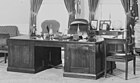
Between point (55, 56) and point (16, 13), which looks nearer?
point (55, 56)

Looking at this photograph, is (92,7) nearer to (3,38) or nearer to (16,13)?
(16,13)

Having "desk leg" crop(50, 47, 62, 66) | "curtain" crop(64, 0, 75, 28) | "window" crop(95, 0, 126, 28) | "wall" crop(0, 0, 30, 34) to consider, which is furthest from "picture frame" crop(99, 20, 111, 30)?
"wall" crop(0, 0, 30, 34)

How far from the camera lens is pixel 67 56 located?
591 cm

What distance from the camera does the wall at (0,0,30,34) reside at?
9.88 metres

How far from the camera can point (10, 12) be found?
9.93 meters

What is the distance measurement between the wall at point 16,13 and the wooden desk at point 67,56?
367 centimetres

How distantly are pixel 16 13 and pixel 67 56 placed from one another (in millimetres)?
4698

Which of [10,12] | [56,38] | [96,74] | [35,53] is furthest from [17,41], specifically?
[10,12]

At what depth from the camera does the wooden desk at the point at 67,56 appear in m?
5.76

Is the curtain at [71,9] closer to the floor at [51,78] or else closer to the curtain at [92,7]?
the curtain at [92,7]

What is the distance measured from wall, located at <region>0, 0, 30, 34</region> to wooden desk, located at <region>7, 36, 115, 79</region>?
12.0 feet

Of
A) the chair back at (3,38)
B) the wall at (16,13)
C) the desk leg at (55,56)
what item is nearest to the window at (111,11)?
the desk leg at (55,56)

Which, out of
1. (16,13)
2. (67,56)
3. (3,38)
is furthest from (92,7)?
(67,56)

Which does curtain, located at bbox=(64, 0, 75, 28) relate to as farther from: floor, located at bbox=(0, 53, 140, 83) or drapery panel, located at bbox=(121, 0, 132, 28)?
floor, located at bbox=(0, 53, 140, 83)
